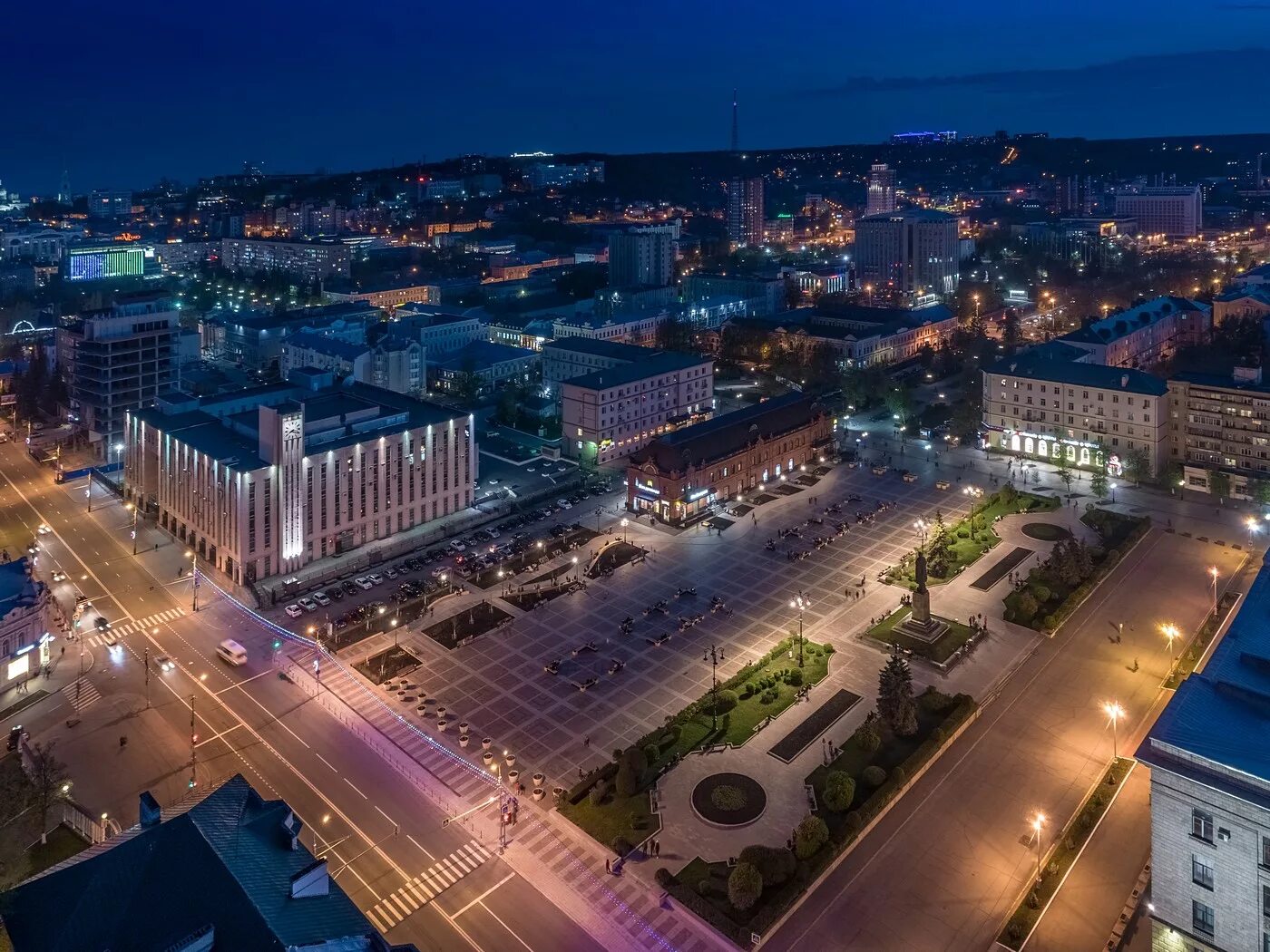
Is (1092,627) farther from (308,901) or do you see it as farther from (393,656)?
(308,901)

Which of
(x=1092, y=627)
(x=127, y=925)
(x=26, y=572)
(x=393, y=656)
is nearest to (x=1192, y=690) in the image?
(x=1092, y=627)

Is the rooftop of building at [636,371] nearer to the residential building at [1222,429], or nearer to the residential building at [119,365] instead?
the residential building at [119,365]

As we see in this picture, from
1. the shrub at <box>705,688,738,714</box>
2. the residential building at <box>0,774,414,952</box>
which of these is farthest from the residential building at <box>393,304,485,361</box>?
the residential building at <box>0,774,414,952</box>

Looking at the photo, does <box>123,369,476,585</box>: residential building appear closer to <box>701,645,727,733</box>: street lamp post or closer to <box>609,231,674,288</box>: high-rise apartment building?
<box>701,645,727,733</box>: street lamp post

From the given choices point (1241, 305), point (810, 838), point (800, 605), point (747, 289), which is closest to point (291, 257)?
point (747, 289)

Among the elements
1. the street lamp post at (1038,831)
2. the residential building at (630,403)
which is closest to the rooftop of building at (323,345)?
the residential building at (630,403)

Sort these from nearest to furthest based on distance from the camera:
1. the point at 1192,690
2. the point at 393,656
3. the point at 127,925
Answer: the point at 127,925 → the point at 1192,690 → the point at 393,656
